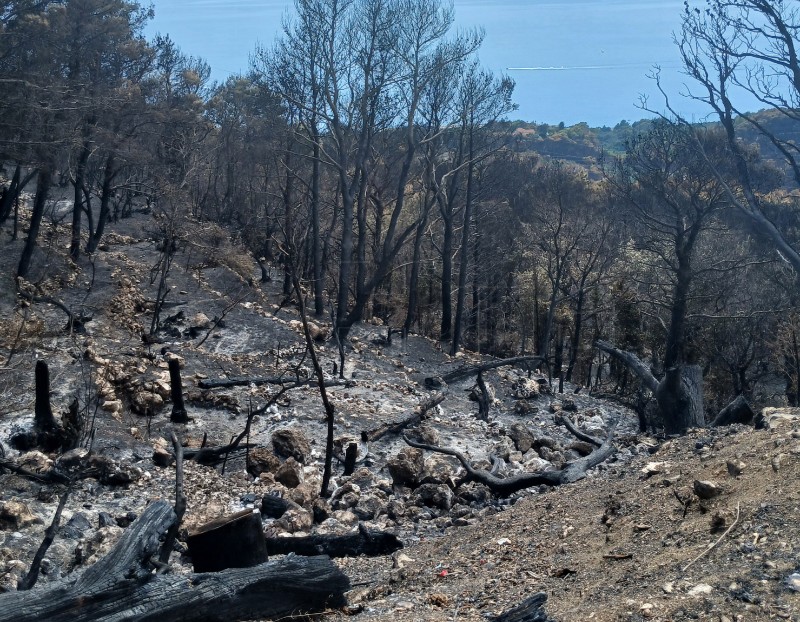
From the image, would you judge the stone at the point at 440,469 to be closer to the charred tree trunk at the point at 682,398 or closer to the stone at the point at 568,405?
the charred tree trunk at the point at 682,398

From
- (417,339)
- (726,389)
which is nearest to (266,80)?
(417,339)

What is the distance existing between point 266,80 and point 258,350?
10.4m

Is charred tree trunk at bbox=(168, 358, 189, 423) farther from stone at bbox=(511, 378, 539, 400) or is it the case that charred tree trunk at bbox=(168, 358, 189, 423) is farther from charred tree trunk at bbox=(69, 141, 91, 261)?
charred tree trunk at bbox=(69, 141, 91, 261)

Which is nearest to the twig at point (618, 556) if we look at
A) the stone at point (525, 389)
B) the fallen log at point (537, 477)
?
the fallen log at point (537, 477)

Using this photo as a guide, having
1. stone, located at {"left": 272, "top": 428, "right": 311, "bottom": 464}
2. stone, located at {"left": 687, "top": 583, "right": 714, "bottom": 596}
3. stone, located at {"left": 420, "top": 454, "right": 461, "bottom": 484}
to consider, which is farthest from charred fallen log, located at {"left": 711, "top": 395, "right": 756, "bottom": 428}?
stone, located at {"left": 687, "top": 583, "right": 714, "bottom": 596}

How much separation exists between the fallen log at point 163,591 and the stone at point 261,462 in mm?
5127

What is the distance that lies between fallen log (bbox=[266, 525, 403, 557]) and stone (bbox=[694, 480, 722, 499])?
317cm

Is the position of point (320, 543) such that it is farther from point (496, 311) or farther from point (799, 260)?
point (496, 311)

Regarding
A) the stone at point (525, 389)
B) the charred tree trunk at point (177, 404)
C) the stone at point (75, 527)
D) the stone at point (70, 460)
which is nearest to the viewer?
the stone at point (75, 527)

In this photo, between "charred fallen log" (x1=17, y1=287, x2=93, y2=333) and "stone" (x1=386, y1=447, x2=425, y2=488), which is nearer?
"stone" (x1=386, y1=447, x2=425, y2=488)

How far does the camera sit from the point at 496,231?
120 feet

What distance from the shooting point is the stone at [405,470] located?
36.0 ft

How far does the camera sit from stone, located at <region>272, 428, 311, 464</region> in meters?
11.8

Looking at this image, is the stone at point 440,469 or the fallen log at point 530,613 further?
the stone at point 440,469
